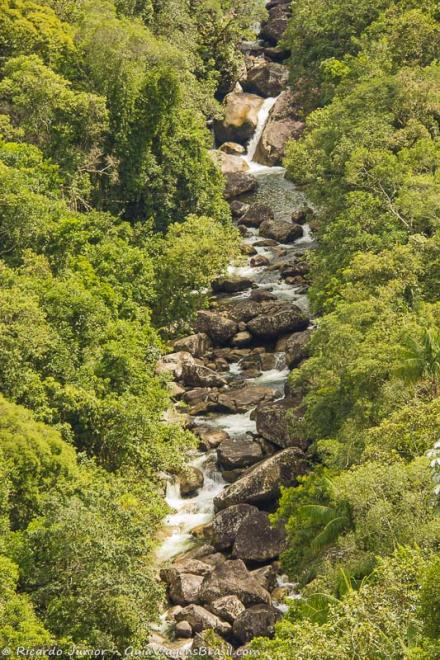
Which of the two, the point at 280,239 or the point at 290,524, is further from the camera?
the point at 280,239

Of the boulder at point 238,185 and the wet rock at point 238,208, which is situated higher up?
the boulder at point 238,185

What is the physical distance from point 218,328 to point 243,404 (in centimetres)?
720

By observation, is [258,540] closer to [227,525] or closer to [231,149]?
[227,525]

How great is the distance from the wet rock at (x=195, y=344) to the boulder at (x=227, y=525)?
14868 mm

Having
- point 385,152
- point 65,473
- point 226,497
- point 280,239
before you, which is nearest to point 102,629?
point 65,473

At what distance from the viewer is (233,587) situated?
118 feet

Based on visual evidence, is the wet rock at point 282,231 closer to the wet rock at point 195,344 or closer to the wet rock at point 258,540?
the wet rock at point 195,344

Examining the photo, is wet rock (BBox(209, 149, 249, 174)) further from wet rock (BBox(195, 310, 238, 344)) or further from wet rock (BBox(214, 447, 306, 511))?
wet rock (BBox(214, 447, 306, 511))

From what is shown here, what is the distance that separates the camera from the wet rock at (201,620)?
3467 cm

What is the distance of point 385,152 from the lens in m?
49.0

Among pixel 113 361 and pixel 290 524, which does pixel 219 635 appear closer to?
pixel 290 524

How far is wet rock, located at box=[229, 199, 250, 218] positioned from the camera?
228ft

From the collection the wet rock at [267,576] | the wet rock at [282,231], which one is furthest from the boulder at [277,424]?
the wet rock at [282,231]

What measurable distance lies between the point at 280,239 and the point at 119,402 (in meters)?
30.3
